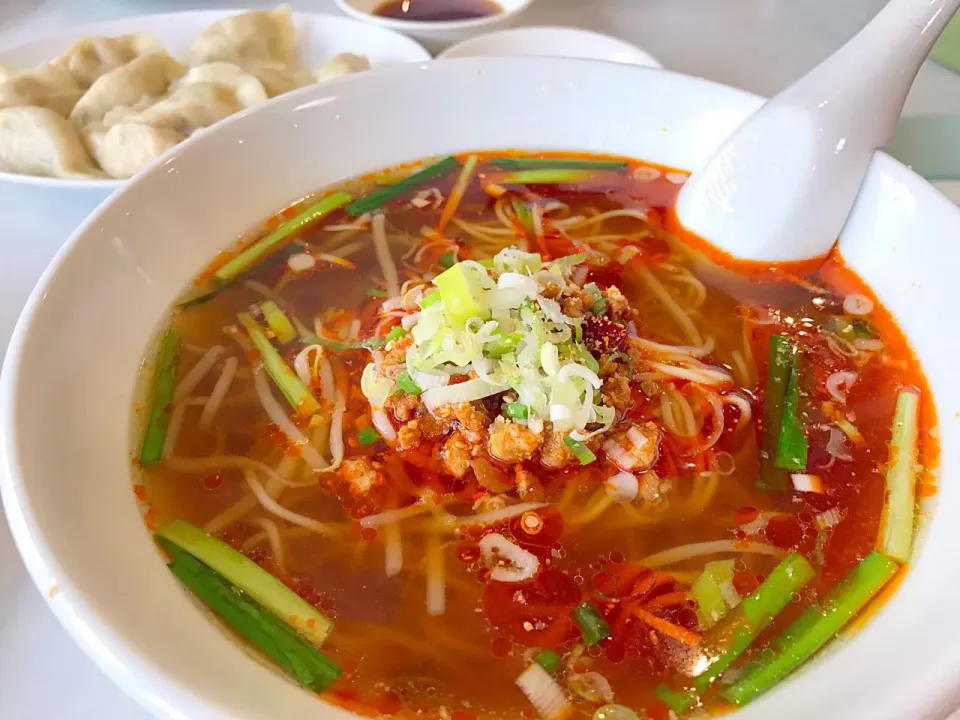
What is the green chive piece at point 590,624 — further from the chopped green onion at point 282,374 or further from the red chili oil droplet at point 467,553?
the chopped green onion at point 282,374

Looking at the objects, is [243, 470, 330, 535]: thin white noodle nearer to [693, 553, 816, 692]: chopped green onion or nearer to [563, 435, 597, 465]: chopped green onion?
[563, 435, 597, 465]: chopped green onion

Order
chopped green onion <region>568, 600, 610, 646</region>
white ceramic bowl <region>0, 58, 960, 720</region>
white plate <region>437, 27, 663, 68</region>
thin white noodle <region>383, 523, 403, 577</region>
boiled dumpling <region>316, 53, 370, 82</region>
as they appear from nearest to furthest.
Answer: white ceramic bowl <region>0, 58, 960, 720</region>
chopped green onion <region>568, 600, 610, 646</region>
thin white noodle <region>383, 523, 403, 577</region>
boiled dumpling <region>316, 53, 370, 82</region>
white plate <region>437, 27, 663, 68</region>

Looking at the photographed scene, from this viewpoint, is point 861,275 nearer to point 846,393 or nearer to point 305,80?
point 846,393

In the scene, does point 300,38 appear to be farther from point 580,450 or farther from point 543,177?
point 580,450

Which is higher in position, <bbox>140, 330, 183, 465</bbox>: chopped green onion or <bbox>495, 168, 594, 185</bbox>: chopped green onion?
<bbox>495, 168, 594, 185</bbox>: chopped green onion

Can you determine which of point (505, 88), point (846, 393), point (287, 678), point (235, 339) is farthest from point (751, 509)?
point (505, 88)

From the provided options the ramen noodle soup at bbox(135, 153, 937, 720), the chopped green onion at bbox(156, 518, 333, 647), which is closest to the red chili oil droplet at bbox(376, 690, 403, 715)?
the ramen noodle soup at bbox(135, 153, 937, 720)

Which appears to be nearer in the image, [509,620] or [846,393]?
[509,620]
